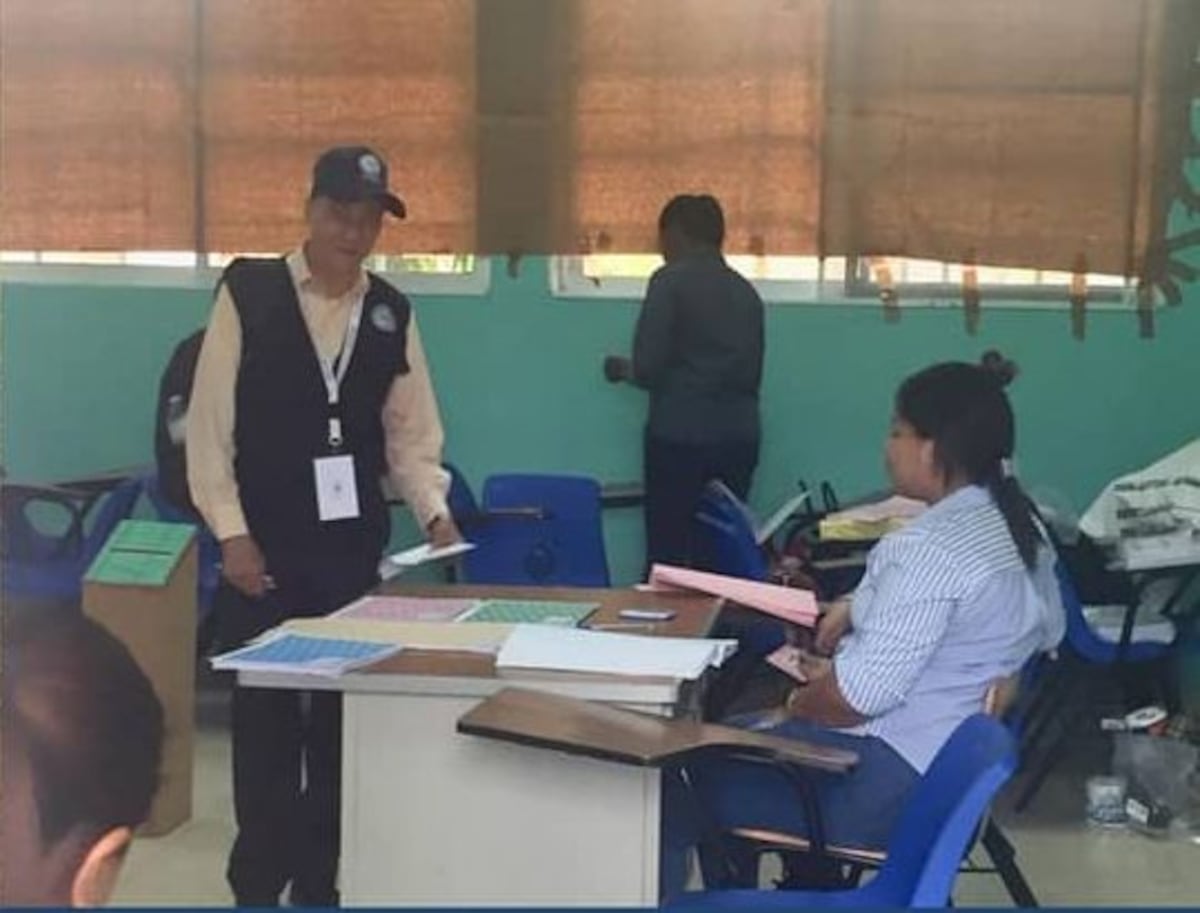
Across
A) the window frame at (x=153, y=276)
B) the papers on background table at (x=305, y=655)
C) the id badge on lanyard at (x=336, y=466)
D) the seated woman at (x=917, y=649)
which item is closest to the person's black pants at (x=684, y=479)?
the window frame at (x=153, y=276)

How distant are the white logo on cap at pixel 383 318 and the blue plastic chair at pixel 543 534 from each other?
1.42 meters

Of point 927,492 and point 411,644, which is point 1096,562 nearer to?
point 927,492

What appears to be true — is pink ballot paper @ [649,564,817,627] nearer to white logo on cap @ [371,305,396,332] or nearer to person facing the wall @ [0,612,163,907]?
white logo on cap @ [371,305,396,332]

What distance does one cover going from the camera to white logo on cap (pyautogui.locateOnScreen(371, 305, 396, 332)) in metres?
3.28

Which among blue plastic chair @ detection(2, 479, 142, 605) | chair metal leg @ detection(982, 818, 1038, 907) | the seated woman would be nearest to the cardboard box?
blue plastic chair @ detection(2, 479, 142, 605)

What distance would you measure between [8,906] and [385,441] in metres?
1.35

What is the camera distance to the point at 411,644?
2.77 meters

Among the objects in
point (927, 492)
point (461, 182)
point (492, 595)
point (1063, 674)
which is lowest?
point (1063, 674)

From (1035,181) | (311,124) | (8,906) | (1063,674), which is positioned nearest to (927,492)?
(8,906)

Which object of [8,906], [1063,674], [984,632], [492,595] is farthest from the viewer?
[1063,674]

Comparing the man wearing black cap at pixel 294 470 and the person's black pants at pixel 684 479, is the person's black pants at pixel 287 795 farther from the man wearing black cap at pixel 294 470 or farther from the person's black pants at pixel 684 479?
the person's black pants at pixel 684 479

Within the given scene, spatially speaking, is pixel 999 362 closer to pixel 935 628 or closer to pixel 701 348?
pixel 701 348

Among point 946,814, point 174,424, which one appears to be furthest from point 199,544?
point 946,814

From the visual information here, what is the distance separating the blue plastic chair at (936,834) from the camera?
2.11 m
